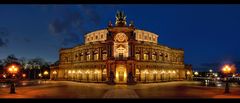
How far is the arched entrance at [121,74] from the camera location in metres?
64.5

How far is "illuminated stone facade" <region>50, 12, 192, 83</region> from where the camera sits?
64.8m

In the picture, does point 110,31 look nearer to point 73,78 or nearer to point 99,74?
point 99,74

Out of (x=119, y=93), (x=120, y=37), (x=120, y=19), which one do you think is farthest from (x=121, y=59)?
(x=119, y=93)

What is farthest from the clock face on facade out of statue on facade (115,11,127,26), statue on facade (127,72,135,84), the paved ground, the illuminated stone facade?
the paved ground

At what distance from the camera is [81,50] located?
3063 inches

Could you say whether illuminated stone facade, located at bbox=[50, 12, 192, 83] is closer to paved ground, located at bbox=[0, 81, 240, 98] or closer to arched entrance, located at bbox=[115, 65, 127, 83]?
arched entrance, located at bbox=[115, 65, 127, 83]

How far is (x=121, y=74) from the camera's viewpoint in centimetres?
6488

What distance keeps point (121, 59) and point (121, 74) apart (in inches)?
147

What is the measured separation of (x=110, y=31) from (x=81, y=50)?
15275mm

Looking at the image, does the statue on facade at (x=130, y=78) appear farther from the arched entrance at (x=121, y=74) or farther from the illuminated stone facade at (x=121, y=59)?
the arched entrance at (x=121, y=74)

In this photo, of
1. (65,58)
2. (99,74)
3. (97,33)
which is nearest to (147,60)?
(99,74)

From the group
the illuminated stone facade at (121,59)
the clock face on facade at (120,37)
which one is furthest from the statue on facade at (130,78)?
the clock face on facade at (120,37)

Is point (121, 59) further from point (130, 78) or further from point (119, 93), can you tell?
point (119, 93)

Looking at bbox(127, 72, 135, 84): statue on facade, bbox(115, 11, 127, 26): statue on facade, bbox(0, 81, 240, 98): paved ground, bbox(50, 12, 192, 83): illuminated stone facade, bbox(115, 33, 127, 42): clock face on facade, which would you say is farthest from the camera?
bbox(115, 11, 127, 26): statue on facade
